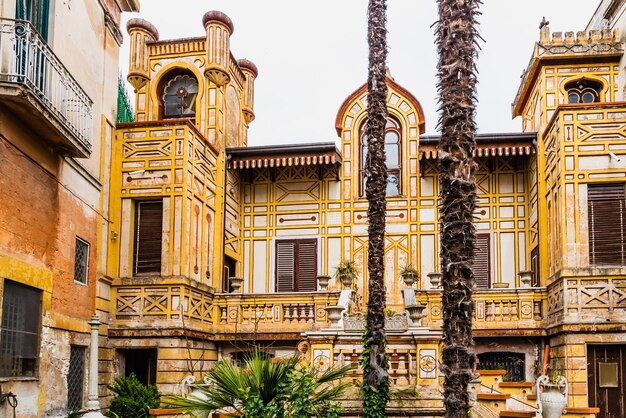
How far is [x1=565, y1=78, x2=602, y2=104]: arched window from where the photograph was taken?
872 inches

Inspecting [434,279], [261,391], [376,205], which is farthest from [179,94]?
[261,391]

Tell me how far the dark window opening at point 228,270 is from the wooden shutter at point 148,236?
358 cm

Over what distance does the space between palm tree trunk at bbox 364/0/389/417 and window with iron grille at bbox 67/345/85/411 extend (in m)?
6.84

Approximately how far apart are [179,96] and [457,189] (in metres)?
17.2

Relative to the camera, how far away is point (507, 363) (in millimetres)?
21656

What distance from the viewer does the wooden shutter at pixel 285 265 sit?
24.6 metres

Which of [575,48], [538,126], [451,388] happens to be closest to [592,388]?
[538,126]

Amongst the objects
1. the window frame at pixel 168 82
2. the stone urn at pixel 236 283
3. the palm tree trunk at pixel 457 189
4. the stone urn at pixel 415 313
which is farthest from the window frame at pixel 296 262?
the palm tree trunk at pixel 457 189

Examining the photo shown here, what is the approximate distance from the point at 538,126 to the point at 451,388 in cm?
1671

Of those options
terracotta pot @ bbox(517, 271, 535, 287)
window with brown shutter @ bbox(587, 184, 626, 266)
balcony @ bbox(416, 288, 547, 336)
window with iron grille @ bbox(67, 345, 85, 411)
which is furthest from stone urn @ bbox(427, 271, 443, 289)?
window with iron grille @ bbox(67, 345, 85, 411)

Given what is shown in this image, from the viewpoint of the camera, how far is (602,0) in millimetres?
23781

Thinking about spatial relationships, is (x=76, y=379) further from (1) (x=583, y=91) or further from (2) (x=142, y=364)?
(1) (x=583, y=91)

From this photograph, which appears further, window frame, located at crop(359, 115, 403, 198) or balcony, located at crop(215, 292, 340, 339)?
window frame, located at crop(359, 115, 403, 198)

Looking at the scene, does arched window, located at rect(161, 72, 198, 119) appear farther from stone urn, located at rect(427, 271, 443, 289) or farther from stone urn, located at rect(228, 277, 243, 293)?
stone urn, located at rect(427, 271, 443, 289)
